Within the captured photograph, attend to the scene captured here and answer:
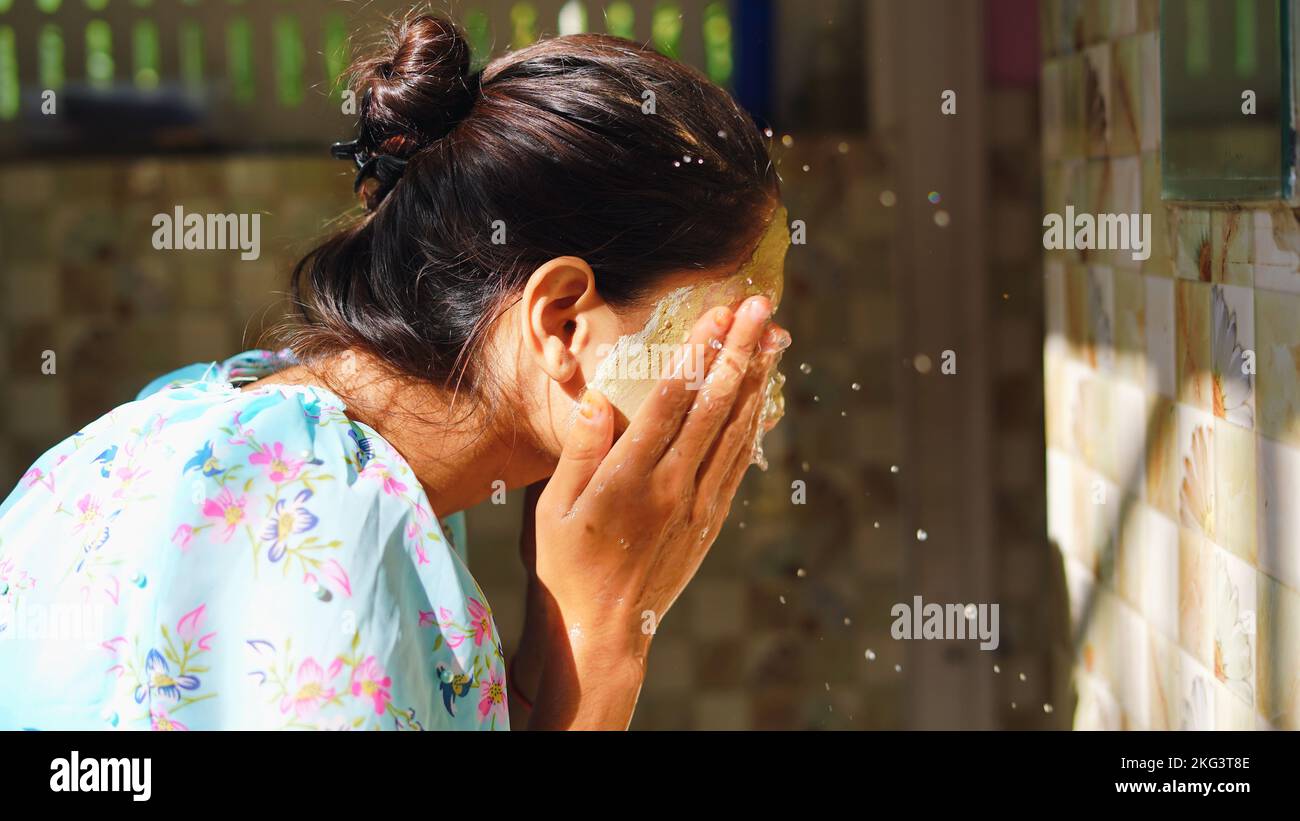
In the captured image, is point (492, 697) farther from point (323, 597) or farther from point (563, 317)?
point (563, 317)

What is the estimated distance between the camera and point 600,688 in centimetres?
81

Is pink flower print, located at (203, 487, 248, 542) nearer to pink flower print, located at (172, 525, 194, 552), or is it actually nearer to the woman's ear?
pink flower print, located at (172, 525, 194, 552)

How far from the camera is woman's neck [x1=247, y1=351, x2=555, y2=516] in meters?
0.82

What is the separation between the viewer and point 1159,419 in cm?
87

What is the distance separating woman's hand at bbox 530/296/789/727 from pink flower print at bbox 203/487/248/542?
0.70 feet

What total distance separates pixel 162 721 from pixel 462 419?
0.92ft

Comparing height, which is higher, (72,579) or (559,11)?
(559,11)

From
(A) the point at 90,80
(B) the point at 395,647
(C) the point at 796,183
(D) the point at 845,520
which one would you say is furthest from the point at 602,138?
(A) the point at 90,80

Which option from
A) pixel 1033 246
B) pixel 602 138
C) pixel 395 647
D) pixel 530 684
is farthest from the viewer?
pixel 1033 246

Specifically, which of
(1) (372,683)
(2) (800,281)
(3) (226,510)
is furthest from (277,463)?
(2) (800,281)

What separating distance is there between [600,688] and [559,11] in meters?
0.85

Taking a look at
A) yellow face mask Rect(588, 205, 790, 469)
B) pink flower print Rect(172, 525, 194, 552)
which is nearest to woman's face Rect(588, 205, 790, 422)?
yellow face mask Rect(588, 205, 790, 469)

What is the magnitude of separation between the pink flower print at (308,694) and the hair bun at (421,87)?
38 cm
